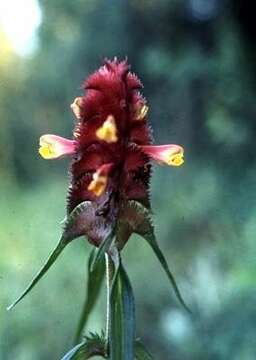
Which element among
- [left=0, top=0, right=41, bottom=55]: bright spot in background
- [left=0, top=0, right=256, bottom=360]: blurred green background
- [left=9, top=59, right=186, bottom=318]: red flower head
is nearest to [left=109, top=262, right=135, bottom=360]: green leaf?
[left=9, top=59, right=186, bottom=318]: red flower head

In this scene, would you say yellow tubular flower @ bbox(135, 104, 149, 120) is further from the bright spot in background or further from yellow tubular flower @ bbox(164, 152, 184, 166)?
the bright spot in background

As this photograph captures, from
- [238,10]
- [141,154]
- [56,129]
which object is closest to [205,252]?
[56,129]

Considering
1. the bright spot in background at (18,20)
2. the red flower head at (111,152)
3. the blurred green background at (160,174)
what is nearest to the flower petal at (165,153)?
the red flower head at (111,152)

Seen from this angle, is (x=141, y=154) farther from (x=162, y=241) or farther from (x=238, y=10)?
(x=238, y=10)

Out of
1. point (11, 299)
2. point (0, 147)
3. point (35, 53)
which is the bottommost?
point (11, 299)

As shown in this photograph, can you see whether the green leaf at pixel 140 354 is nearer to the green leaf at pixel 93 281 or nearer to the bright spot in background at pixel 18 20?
the green leaf at pixel 93 281

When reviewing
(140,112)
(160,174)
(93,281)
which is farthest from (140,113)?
(160,174)

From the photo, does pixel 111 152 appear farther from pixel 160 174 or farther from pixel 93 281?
pixel 160 174
